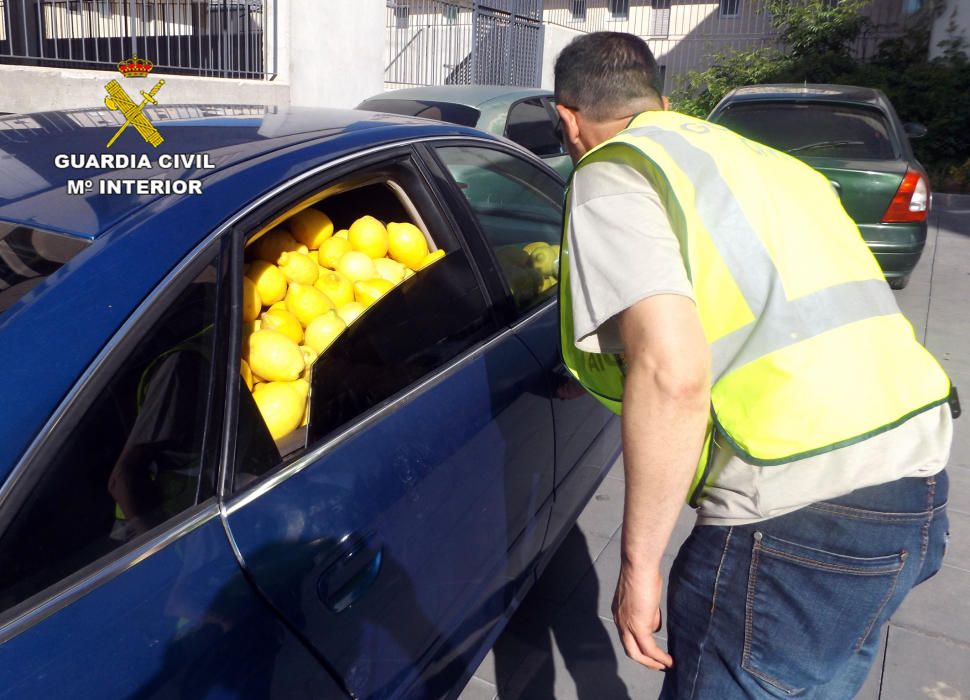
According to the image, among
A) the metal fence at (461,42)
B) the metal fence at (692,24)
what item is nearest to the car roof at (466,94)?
the metal fence at (461,42)

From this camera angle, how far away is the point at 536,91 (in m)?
7.19

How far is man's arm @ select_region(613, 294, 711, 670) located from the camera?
1.28 m

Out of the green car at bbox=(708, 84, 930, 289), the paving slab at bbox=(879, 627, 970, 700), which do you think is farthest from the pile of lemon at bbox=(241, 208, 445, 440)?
the green car at bbox=(708, 84, 930, 289)

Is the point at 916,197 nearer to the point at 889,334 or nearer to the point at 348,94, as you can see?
the point at 889,334

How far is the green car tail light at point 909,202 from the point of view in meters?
5.82

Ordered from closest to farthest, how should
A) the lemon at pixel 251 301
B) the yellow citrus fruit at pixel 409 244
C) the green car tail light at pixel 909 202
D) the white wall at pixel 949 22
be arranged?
the lemon at pixel 251 301
the yellow citrus fruit at pixel 409 244
the green car tail light at pixel 909 202
the white wall at pixel 949 22

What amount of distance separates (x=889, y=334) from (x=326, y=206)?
1.78m

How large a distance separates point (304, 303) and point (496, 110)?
4707 millimetres

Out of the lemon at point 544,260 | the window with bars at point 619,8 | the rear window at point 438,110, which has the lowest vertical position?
the lemon at point 544,260

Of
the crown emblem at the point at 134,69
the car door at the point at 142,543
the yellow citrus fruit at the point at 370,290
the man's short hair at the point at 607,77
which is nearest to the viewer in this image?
the car door at the point at 142,543

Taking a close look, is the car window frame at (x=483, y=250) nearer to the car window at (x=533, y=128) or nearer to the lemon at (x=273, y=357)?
the lemon at (x=273, y=357)

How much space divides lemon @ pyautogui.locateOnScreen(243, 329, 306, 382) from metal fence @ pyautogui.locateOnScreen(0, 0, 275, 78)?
561cm

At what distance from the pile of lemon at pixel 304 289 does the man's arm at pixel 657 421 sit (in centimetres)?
76

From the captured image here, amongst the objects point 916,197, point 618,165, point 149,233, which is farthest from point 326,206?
point 916,197
